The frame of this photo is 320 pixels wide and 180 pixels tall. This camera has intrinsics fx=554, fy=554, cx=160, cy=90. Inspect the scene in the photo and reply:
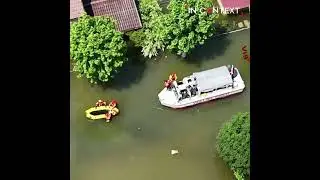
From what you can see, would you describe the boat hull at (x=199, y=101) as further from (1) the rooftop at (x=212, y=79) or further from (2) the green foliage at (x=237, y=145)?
(2) the green foliage at (x=237, y=145)

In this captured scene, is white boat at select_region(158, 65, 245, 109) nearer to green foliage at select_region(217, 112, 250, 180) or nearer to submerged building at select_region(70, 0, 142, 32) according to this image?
green foliage at select_region(217, 112, 250, 180)

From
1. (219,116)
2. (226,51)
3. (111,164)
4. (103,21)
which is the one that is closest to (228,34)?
(226,51)

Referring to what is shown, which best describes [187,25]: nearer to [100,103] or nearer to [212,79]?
[212,79]

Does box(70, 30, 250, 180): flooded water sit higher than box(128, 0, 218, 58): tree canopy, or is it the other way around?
box(128, 0, 218, 58): tree canopy

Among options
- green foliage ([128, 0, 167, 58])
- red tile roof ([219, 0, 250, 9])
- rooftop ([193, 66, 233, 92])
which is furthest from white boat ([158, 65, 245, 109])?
red tile roof ([219, 0, 250, 9])

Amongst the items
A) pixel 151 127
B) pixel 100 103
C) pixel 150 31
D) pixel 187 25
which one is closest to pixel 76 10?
pixel 150 31

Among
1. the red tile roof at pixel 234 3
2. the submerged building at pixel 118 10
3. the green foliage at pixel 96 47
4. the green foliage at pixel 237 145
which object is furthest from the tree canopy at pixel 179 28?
the green foliage at pixel 237 145
